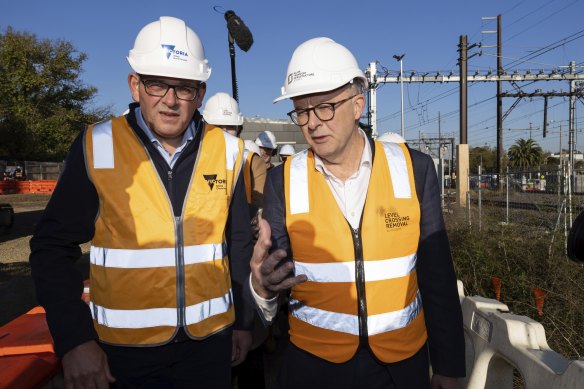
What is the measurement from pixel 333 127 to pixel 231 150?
0.69 m

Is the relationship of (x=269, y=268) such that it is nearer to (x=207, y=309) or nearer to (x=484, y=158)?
(x=207, y=309)

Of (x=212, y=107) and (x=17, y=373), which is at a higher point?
(x=212, y=107)

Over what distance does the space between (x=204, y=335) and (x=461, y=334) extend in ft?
4.01

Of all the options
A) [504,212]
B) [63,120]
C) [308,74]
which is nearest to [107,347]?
[308,74]

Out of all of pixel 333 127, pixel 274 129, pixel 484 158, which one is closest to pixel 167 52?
pixel 333 127

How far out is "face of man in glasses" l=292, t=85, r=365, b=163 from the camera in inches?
90.7

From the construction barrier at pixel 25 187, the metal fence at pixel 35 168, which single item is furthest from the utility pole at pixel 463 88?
the metal fence at pixel 35 168

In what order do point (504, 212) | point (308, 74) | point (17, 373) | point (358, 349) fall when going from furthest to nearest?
1. point (504, 212)
2. point (17, 373)
3. point (308, 74)
4. point (358, 349)

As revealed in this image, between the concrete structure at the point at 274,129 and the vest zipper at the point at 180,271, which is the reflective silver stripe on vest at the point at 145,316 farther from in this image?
the concrete structure at the point at 274,129

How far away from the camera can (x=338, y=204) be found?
227 cm

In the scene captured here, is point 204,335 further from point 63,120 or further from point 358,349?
point 63,120

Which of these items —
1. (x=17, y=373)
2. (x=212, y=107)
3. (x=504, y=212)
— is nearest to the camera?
(x=17, y=373)

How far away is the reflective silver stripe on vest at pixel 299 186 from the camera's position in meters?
2.27

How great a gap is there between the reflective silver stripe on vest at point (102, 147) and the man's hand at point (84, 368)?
82 cm
